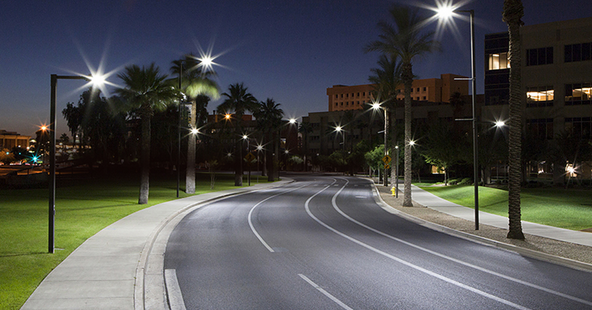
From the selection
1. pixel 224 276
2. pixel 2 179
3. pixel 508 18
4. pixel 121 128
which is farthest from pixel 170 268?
pixel 121 128

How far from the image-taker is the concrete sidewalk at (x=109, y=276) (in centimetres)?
705

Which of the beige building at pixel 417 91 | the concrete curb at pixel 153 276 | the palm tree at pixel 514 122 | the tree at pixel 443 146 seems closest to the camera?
the concrete curb at pixel 153 276

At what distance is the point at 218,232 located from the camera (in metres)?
15.2

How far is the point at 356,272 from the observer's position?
9523 mm

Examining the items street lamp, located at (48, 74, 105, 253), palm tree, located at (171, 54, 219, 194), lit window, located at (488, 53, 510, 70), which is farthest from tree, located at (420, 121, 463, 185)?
street lamp, located at (48, 74, 105, 253)

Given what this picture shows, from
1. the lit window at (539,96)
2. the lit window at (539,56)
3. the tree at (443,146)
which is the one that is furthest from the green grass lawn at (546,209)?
the lit window at (539,56)

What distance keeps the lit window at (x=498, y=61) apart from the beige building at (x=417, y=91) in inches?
2474

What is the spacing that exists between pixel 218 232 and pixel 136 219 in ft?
14.2

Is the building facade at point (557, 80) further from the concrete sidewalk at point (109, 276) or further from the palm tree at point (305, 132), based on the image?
the palm tree at point (305, 132)

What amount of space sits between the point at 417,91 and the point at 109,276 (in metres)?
154

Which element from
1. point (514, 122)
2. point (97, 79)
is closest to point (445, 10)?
point (514, 122)

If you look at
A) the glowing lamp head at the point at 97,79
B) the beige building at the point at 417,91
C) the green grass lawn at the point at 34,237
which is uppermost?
the beige building at the point at 417,91

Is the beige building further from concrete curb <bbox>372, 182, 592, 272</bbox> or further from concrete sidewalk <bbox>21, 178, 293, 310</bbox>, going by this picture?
concrete sidewalk <bbox>21, 178, 293, 310</bbox>

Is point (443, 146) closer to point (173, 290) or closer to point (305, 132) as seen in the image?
point (173, 290)
